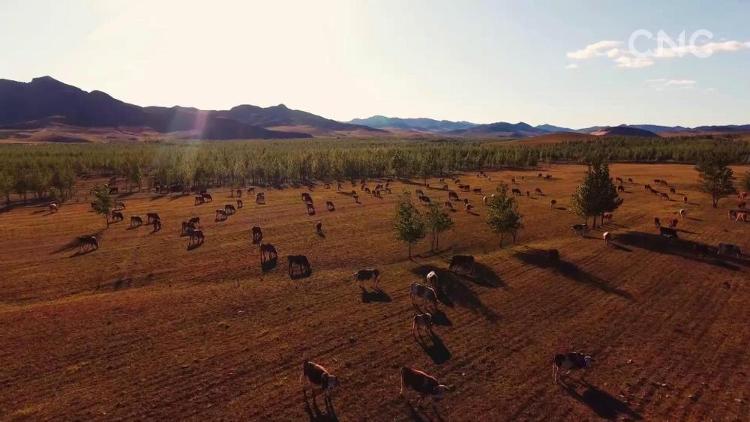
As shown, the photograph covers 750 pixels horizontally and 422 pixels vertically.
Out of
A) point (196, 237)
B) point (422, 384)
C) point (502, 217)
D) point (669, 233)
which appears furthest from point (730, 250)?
point (196, 237)

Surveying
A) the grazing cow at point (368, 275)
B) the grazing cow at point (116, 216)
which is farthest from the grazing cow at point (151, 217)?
the grazing cow at point (368, 275)

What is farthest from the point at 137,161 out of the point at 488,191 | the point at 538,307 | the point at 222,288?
the point at 538,307

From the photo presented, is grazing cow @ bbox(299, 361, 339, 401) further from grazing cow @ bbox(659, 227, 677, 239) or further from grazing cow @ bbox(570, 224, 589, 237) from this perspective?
grazing cow @ bbox(659, 227, 677, 239)

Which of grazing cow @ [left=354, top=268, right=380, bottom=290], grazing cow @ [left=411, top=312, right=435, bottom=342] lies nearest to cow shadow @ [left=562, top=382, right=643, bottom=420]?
grazing cow @ [left=411, top=312, right=435, bottom=342]

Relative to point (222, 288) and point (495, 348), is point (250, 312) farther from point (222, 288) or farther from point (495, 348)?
point (495, 348)

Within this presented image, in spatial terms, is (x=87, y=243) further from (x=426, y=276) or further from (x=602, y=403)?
(x=602, y=403)

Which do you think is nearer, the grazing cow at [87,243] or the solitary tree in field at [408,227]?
the solitary tree in field at [408,227]

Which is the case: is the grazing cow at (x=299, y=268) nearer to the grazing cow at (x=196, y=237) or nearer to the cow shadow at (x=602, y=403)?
the grazing cow at (x=196, y=237)
